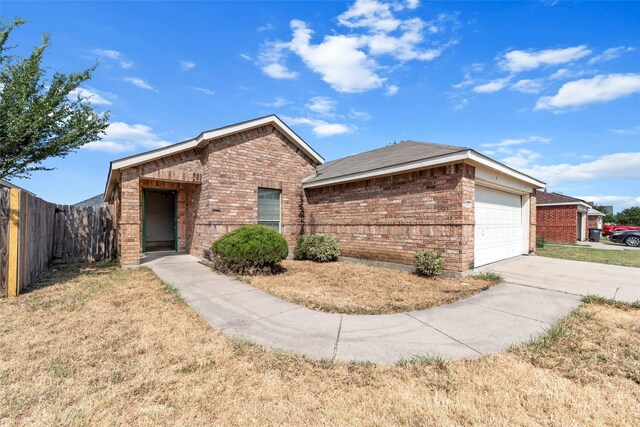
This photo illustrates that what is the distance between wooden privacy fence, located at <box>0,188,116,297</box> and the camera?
5.38 m

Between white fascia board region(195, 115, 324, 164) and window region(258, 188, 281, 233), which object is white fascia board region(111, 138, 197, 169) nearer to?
white fascia board region(195, 115, 324, 164)

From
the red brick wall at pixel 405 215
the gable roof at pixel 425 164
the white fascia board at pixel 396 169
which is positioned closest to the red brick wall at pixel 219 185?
the gable roof at pixel 425 164

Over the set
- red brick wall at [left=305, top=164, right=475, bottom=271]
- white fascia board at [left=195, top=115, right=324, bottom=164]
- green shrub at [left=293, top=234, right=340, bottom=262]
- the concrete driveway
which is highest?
Result: white fascia board at [left=195, top=115, right=324, bottom=164]

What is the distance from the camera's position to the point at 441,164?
7.25 m

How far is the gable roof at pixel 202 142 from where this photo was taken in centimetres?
825

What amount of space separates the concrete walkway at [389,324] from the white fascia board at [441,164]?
3.23 metres

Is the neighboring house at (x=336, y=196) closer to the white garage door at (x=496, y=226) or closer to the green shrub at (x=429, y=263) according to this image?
the white garage door at (x=496, y=226)

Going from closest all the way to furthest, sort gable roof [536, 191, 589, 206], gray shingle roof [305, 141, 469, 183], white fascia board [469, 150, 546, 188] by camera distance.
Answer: white fascia board [469, 150, 546, 188], gray shingle roof [305, 141, 469, 183], gable roof [536, 191, 589, 206]

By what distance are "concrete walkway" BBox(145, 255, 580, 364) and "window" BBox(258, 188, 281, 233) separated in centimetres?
466

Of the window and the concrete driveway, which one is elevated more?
the window

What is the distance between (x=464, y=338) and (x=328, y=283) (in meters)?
3.46

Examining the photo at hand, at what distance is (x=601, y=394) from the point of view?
2.48 m

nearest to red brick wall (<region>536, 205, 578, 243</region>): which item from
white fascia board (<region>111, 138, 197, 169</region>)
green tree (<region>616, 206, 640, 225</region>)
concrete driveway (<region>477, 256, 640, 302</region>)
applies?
concrete driveway (<region>477, 256, 640, 302</region>)

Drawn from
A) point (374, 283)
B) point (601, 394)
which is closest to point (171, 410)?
point (601, 394)
